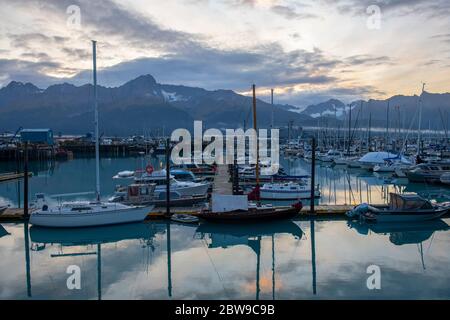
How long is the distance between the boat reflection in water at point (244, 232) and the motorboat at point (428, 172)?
26703 mm

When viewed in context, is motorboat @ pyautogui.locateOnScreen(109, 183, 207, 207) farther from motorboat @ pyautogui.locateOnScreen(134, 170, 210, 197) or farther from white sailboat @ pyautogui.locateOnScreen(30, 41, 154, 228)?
white sailboat @ pyautogui.locateOnScreen(30, 41, 154, 228)

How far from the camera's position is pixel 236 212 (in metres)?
24.6

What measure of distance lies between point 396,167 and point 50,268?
45067 millimetres

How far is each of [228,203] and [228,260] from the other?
19.3ft

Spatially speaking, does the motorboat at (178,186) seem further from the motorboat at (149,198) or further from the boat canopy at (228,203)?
the boat canopy at (228,203)

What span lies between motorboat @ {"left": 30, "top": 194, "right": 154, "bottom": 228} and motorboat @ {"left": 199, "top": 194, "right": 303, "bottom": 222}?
4597 mm

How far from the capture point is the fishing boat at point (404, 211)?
82.4ft

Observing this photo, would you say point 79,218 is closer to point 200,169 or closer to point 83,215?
point 83,215

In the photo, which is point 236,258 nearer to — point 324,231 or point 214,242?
point 214,242

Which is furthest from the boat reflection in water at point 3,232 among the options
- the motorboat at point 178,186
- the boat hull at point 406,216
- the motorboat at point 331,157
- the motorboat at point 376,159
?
the motorboat at point 331,157

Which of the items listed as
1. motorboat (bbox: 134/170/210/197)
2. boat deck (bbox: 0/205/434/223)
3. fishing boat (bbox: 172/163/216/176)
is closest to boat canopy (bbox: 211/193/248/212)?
boat deck (bbox: 0/205/434/223)

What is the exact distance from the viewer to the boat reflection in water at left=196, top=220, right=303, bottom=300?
72.7ft

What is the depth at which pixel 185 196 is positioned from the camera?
30.8 m
